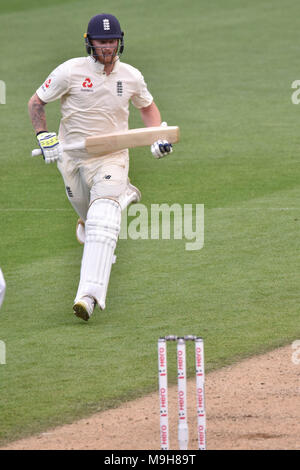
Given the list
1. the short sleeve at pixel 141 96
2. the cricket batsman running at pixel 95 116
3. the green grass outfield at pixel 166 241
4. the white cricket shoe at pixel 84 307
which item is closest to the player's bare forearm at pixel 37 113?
the cricket batsman running at pixel 95 116

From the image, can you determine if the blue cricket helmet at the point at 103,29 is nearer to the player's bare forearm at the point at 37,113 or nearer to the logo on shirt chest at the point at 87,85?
the logo on shirt chest at the point at 87,85

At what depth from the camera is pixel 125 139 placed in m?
9.59

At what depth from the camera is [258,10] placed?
2722 centimetres

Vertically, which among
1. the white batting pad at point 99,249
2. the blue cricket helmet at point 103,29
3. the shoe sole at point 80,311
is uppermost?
the blue cricket helmet at point 103,29

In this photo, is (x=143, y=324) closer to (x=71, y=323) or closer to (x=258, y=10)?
(x=71, y=323)

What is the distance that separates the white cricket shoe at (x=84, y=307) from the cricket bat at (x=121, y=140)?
1474 millimetres

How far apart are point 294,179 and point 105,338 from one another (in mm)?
6431

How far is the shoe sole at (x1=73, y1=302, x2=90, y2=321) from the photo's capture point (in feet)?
29.0

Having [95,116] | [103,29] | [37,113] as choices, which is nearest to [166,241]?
[95,116]

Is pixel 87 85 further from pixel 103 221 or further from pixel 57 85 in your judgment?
pixel 103 221

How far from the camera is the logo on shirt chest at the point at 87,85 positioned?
385 inches

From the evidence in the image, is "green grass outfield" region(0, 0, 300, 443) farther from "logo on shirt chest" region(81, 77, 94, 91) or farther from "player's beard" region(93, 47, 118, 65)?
"player's beard" region(93, 47, 118, 65)

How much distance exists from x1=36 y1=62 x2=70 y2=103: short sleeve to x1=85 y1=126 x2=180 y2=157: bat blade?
585mm

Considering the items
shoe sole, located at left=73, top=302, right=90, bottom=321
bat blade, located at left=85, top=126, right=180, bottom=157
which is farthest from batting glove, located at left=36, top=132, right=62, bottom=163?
shoe sole, located at left=73, top=302, right=90, bottom=321
